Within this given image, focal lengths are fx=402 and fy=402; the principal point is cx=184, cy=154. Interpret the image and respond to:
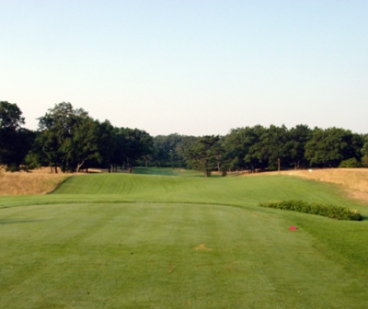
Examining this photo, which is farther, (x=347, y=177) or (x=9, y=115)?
(x=9, y=115)

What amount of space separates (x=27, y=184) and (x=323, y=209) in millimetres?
35043

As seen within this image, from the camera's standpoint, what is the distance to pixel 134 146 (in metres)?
91.9

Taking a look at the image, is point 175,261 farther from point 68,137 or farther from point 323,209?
point 68,137

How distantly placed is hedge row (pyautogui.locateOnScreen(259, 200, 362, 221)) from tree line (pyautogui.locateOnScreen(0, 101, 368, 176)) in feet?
160

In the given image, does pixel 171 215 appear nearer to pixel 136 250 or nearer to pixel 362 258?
pixel 136 250

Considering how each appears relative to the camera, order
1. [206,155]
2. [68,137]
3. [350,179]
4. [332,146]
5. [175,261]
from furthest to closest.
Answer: [206,155] < [332,146] < [68,137] < [350,179] < [175,261]

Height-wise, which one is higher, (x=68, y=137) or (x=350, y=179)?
(x=68, y=137)

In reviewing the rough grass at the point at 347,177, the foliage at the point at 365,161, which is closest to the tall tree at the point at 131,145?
→ the foliage at the point at 365,161

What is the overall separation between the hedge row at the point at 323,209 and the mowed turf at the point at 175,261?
4.85 m

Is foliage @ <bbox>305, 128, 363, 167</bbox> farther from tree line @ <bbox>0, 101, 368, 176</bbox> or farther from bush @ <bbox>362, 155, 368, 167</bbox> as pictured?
bush @ <bbox>362, 155, 368, 167</bbox>

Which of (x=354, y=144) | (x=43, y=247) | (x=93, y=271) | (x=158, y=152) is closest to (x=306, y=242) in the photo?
(x=93, y=271)

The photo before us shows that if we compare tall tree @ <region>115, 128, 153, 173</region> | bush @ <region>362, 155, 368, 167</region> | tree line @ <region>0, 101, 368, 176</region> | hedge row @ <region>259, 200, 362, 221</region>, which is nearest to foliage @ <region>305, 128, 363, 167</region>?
tree line @ <region>0, 101, 368, 176</region>

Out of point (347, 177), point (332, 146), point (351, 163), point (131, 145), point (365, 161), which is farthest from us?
point (131, 145)

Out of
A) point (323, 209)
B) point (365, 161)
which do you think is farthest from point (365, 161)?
point (323, 209)
